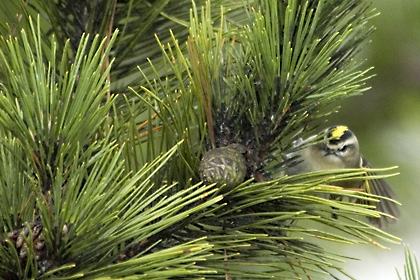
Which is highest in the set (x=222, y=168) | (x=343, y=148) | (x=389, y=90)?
(x=389, y=90)

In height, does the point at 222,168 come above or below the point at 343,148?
below

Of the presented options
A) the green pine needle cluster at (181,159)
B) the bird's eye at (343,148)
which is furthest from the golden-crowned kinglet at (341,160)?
the green pine needle cluster at (181,159)

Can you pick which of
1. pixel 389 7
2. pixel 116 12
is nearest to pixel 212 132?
pixel 116 12

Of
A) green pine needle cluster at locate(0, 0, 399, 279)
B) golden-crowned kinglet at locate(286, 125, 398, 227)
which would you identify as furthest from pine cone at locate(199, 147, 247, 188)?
golden-crowned kinglet at locate(286, 125, 398, 227)

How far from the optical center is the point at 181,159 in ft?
2.37

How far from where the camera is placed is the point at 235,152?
28.1 inches

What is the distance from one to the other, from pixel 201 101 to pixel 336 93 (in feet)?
0.47

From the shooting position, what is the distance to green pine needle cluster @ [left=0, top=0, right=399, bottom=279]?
0.58 meters

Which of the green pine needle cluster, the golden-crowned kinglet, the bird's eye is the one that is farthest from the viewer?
the bird's eye

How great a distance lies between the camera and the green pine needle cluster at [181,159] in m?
0.58

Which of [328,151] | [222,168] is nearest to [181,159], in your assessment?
[222,168]

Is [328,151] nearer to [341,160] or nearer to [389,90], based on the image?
[341,160]

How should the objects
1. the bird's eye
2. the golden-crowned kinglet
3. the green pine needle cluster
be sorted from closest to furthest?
the green pine needle cluster → the golden-crowned kinglet → the bird's eye

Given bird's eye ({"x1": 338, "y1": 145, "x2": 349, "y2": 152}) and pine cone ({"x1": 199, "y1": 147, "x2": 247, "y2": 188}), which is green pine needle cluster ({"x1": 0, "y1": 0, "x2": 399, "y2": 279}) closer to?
pine cone ({"x1": 199, "y1": 147, "x2": 247, "y2": 188})
